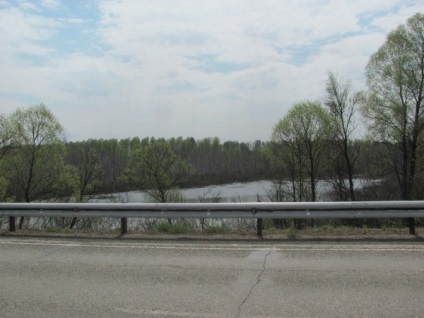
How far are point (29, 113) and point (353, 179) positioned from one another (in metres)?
31.6

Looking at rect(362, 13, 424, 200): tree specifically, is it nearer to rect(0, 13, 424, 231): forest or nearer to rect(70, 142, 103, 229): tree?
rect(0, 13, 424, 231): forest

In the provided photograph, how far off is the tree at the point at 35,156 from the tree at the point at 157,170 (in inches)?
403

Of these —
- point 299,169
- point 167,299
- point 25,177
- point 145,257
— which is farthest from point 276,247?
point 25,177

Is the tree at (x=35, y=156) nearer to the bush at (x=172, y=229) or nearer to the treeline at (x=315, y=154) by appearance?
the treeline at (x=315, y=154)

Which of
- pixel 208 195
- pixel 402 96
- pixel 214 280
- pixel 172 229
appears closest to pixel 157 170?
pixel 208 195

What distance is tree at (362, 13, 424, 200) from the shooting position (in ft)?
101

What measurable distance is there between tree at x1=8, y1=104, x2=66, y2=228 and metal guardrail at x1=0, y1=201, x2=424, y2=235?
29.5m

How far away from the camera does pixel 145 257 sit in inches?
304

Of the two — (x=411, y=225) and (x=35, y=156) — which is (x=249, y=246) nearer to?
(x=411, y=225)

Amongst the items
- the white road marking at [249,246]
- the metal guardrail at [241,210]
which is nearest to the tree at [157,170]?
the metal guardrail at [241,210]

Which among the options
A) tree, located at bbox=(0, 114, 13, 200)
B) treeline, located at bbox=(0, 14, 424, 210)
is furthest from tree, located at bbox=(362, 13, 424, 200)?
tree, located at bbox=(0, 114, 13, 200)

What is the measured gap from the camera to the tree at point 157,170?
46.8m

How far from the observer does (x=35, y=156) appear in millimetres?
38750

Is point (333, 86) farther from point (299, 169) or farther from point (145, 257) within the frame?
point (145, 257)
